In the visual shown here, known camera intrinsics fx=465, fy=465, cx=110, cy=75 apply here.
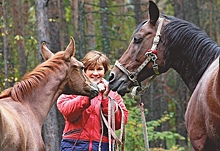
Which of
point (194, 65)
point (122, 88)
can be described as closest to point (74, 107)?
point (122, 88)

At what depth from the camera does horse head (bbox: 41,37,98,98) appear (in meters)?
5.93

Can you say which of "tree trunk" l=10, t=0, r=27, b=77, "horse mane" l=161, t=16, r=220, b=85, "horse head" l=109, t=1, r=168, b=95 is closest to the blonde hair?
"horse head" l=109, t=1, r=168, b=95

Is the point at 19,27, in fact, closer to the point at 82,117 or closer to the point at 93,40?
the point at 93,40

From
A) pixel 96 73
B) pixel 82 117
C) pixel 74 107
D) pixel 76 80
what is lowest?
pixel 82 117

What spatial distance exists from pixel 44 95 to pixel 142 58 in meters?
1.32

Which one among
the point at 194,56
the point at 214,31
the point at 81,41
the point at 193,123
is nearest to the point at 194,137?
the point at 193,123

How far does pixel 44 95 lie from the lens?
576cm

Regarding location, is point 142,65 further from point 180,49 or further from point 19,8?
point 19,8

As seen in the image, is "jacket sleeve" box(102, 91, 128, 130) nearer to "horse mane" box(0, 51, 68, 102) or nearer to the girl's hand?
the girl's hand

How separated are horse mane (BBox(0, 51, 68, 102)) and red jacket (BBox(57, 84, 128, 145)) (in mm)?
379

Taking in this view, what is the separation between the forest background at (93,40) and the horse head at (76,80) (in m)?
4.03

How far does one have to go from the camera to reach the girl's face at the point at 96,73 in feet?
19.1

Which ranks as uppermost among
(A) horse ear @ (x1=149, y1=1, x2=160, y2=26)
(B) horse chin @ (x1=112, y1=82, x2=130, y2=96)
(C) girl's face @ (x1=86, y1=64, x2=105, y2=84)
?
(A) horse ear @ (x1=149, y1=1, x2=160, y2=26)

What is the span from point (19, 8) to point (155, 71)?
12.3 meters
